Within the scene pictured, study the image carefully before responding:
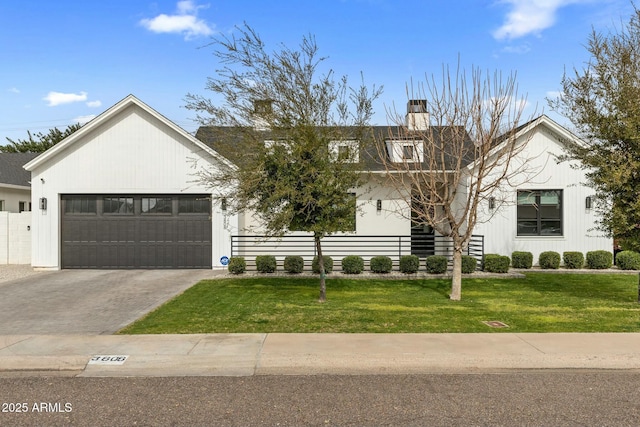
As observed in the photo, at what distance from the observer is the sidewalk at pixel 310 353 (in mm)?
5543

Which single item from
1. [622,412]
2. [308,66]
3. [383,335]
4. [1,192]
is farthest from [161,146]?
[622,412]

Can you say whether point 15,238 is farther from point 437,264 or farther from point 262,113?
point 437,264

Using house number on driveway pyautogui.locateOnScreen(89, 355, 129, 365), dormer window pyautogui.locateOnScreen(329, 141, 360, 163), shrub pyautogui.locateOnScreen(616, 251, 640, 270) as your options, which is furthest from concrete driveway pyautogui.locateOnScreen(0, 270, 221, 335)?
shrub pyautogui.locateOnScreen(616, 251, 640, 270)

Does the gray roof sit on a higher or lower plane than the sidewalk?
higher

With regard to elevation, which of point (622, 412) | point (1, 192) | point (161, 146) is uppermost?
point (161, 146)

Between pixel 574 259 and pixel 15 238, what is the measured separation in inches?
810

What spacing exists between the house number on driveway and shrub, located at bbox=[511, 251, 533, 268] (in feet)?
42.8

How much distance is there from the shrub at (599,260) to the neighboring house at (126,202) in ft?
41.4

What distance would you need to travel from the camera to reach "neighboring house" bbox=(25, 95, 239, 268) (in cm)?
1472

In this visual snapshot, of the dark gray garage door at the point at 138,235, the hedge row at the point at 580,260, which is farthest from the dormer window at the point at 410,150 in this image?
the dark gray garage door at the point at 138,235

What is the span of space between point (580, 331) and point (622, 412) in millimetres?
3151

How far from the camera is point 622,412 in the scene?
430 cm

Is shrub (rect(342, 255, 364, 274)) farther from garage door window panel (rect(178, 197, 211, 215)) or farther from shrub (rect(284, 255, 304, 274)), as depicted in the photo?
garage door window panel (rect(178, 197, 211, 215))

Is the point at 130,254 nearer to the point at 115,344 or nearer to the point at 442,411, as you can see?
the point at 115,344
